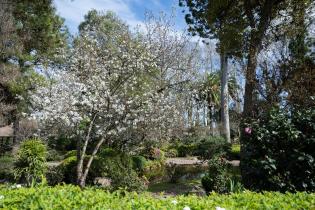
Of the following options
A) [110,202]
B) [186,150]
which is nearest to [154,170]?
[186,150]

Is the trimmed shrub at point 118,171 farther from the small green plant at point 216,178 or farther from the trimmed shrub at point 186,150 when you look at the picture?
the trimmed shrub at point 186,150

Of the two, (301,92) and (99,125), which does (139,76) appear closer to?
(99,125)

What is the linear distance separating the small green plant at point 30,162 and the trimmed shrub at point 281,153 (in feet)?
17.6

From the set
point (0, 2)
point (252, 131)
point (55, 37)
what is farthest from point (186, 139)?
point (252, 131)

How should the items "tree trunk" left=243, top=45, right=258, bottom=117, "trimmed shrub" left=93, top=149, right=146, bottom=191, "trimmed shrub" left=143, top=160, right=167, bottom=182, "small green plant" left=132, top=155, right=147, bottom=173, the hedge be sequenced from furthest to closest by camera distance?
1. "trimmed shrub" left=143, top=160, right=167, bottom=182
2. "small green plant" left=132, top=155, right=147, bottom=173
3. "tree trunk" left=243, top=45, right=258, bottom=117
4. "trimmed shrub" left=93, top=149, right=146, bottom=191
5. the hedge

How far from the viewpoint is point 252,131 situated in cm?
686

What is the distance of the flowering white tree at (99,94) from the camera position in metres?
9.48

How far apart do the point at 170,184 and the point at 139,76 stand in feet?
12.9

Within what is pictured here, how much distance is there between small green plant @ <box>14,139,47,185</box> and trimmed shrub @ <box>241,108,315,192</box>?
5366 mm

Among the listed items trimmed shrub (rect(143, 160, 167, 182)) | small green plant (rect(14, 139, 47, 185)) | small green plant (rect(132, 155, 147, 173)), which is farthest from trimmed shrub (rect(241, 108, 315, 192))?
trimmed shrub (rect(143, 160, 167, 182))

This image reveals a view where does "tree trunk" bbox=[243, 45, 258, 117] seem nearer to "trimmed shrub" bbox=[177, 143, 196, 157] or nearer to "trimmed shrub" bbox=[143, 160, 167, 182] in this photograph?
"trimmed shrub" bbox=[143, 160, 167, 182]

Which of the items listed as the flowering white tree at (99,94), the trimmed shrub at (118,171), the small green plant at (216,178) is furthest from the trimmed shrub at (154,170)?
the small green plant at (216,178)

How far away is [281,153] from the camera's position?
649 cm

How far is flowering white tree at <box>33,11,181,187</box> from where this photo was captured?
373 inches
